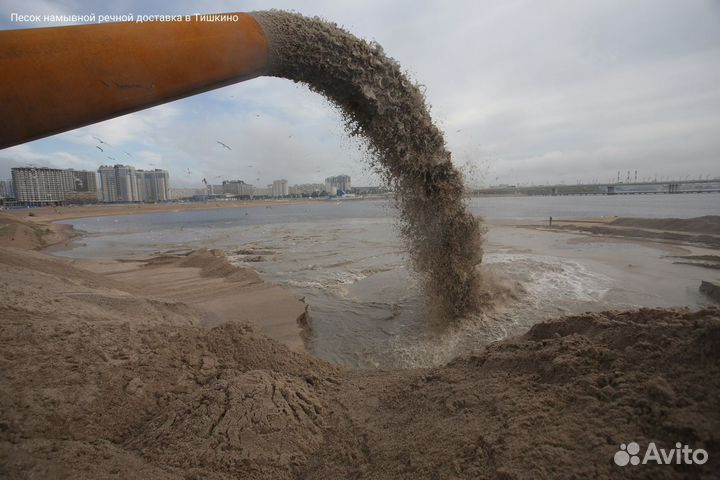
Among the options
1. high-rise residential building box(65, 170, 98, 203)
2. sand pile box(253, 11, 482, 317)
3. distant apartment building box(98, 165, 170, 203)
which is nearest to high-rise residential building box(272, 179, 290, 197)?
distant apartment building box(98, 165, 170, 203)

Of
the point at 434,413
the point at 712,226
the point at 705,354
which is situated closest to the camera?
the point at 705,354

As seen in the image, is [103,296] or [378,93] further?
[103,296]

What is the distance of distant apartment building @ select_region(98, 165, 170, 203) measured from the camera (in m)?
100

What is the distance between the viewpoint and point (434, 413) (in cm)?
248

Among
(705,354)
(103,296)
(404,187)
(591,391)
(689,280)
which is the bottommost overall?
(689,280)

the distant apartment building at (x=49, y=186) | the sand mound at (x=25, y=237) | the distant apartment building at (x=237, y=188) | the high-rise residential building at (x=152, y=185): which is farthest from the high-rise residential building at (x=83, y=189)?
the sand mound at (x=25, y=237)

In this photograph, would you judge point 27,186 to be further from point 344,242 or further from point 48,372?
point 48,372

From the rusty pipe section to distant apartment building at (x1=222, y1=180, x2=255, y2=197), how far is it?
132 m

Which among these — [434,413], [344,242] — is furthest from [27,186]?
[434,413]

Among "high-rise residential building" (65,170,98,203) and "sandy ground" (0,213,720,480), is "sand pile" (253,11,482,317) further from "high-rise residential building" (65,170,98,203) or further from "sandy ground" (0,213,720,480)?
"high-rise residential building" (65,170,98,203)

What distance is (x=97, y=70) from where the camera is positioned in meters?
2.00

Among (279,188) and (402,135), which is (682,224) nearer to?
(402,135)

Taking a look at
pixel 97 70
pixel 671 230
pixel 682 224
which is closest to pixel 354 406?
pixel 97 70

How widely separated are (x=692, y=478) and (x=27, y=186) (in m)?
113
